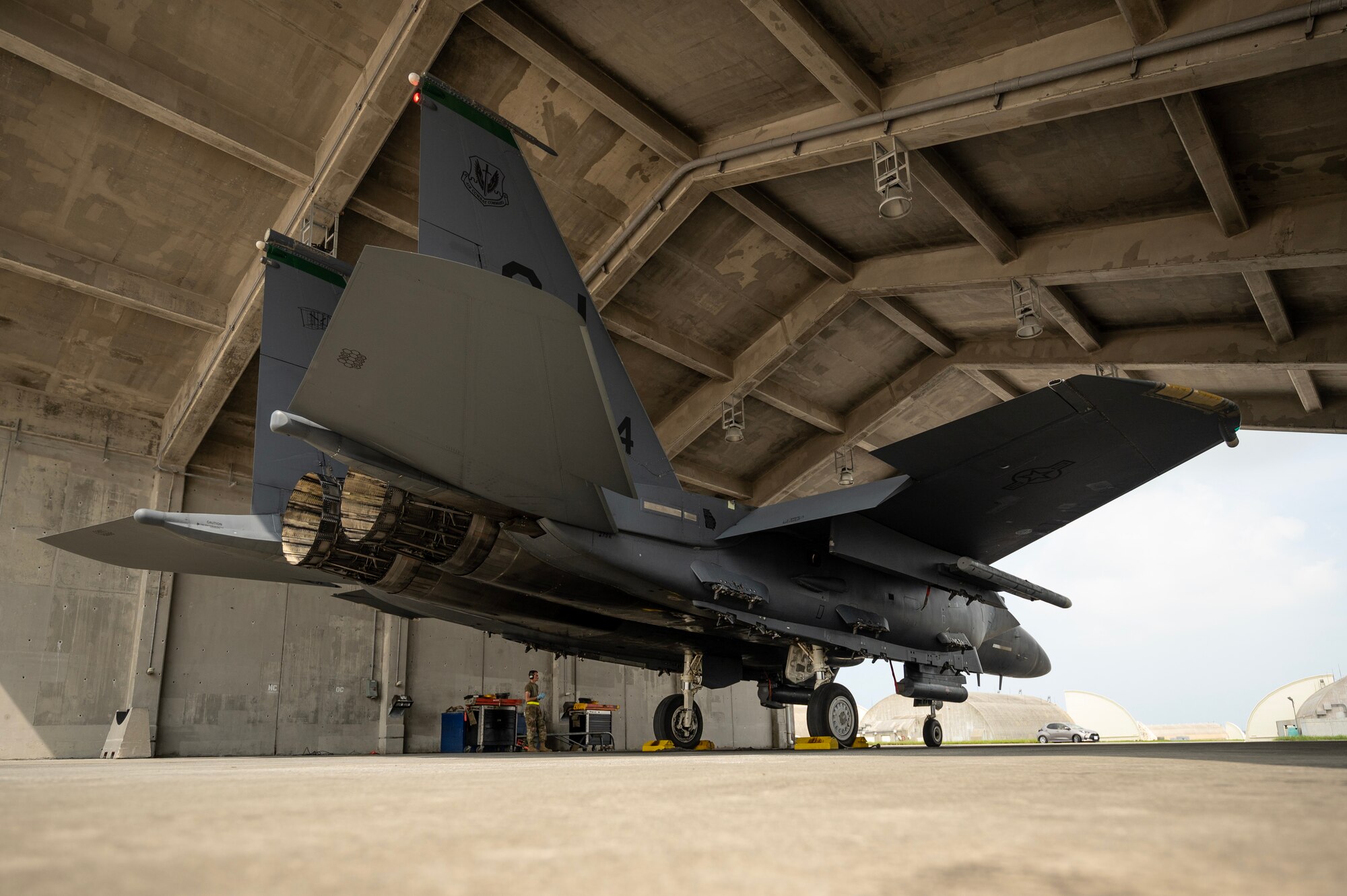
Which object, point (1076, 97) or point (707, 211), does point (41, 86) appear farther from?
point (1076, 97)

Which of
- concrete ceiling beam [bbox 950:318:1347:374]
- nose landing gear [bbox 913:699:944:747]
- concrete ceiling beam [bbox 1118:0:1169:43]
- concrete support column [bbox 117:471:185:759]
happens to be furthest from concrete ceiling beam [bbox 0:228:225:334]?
concrete ceiling beam [bbox 950:318:1347:374]

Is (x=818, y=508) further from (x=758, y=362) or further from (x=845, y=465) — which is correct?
(x=845, y=465)

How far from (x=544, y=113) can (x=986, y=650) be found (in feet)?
33.0

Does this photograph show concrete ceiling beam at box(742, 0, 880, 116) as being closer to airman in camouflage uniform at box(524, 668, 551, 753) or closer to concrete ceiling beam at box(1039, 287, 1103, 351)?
→ concrete ceiling beam at box(1039, 287, 1103, 351)

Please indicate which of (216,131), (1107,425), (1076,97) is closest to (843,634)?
(1107,425)

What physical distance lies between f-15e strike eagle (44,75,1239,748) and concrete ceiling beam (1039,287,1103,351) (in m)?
3.45

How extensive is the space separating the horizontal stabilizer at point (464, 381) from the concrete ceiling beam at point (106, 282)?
25.2ft

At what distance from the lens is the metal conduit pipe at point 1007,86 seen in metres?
6.64

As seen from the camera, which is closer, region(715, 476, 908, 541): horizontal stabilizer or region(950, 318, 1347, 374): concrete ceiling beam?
region(715, 476, 908, 541): horizontal stabilizer

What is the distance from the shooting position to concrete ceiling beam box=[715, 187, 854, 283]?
438 inches

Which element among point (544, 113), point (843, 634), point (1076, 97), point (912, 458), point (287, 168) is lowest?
point (843, 634)

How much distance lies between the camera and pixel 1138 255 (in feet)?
33.2

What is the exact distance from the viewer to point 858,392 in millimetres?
15922

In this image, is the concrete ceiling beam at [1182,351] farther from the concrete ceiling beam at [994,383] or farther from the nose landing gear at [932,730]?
the nose landing gear at [932,730]
